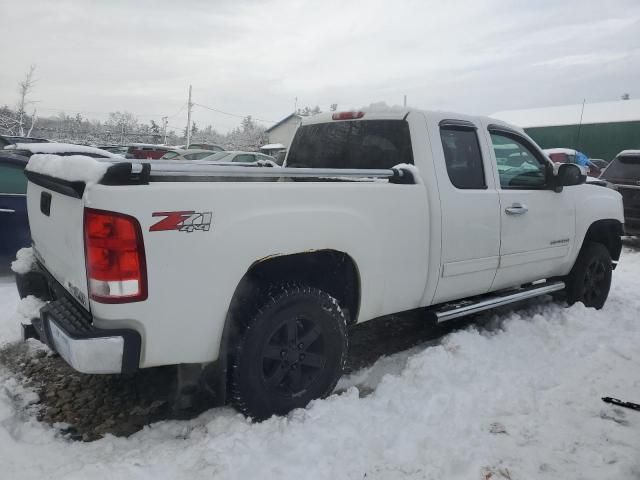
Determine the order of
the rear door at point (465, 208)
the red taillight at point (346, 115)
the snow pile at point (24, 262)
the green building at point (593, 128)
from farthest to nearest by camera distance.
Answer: the green building at point (593, 128) < the red taillight at point (346, 115) < the rear door at point (465, 208) < the snow pile at point (24, 262)

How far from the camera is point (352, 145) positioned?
3877 mm

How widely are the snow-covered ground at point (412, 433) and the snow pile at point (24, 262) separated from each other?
766 millimetres

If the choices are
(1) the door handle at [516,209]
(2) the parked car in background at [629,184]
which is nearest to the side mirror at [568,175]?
(1) the door handle at [516,209]

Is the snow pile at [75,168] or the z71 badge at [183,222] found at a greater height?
the snow pile at [75,168]

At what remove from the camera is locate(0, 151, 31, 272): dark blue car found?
216 inches

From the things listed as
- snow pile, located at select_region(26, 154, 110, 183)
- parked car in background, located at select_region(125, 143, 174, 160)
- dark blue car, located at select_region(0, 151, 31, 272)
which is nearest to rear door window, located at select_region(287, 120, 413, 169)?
snow pile, located at select_region(26, 154, 110, 183)

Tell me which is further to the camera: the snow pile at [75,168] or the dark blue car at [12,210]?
the dark blue car at [12,210]

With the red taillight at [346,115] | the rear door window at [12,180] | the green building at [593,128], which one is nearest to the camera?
the red taillight at [346,115]

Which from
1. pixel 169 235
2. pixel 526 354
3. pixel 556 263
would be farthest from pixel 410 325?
pixel 169 235

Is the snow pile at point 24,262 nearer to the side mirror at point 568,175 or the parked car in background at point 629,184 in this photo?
the side mirror at point 568,175

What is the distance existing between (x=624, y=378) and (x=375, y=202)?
226 cm

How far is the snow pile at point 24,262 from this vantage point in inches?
121

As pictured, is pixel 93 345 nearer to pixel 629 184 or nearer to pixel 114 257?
pixel 114 257

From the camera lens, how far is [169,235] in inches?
89.5
